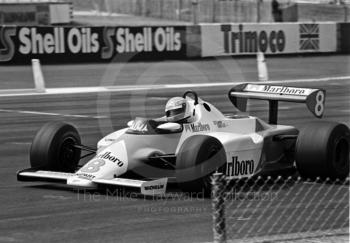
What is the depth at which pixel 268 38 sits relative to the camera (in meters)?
35.8

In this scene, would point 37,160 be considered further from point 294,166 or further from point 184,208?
point 294,166

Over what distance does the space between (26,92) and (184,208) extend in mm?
16622

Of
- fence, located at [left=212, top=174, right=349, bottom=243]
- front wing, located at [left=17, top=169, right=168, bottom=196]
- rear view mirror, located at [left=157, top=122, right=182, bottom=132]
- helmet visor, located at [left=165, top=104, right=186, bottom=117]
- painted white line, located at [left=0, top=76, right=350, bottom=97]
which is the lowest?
painted white line, located at [left=0, top=76, right=350, bottom=97]

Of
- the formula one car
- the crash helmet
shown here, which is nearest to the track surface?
the formula one car

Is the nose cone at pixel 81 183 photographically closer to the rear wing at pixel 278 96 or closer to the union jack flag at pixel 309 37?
the rear wing at pixel 278 96

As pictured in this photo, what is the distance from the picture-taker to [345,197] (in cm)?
989

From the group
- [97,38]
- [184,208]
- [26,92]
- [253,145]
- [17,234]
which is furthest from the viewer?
[97,38]

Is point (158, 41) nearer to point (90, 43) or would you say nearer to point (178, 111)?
point (90, 43)

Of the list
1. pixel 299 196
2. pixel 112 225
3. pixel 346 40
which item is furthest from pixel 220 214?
pixel 346 40

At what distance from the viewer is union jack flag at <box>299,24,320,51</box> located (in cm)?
3684

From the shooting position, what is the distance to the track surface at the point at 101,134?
817cm

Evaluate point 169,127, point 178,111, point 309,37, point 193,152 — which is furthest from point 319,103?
point 309,37

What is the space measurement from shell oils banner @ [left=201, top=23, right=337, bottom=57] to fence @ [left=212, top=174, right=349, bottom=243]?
913 inches

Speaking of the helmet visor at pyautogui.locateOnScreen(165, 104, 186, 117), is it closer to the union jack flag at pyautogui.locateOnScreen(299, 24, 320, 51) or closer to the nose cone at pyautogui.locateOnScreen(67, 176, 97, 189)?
the nose cone at pyautogui.locateOnScreen(67, 176, 97, 189)
